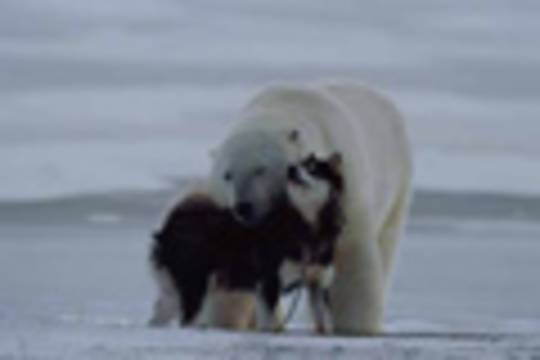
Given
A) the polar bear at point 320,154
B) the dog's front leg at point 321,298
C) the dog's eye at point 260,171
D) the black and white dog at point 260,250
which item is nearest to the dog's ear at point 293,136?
the polar bear at point 320,154

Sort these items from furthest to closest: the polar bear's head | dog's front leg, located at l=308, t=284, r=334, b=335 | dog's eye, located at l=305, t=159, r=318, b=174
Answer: dog's front leg, located at l=308, t=284, r=334, b=335 → dog's eye, located at l=305, t=159, r=318, b=174 → the polar bear's head

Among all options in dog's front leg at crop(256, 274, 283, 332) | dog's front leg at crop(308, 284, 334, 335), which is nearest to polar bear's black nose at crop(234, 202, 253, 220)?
dog's front leg at crop(256, 274, 283, 332)

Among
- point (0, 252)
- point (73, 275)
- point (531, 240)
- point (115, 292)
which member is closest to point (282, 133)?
point (115, 292)

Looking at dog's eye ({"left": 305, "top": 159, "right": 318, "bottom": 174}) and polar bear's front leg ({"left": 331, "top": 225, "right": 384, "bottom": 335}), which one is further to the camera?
polar bear's front leg ({"left": 331, "top": 225, "right": 384, "bottom": 335})

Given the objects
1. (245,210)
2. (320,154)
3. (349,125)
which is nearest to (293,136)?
(320,154)

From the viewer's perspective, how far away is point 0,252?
2200 centimetres

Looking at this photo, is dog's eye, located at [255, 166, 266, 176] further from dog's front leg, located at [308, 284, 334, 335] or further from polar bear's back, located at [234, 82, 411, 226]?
dog's front leg, located at [308, 284, 334, 335]

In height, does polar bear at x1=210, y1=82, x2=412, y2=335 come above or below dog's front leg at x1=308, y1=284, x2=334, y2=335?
above

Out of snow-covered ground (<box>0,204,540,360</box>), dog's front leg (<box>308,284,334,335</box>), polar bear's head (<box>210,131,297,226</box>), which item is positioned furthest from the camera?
dog's front leg (<box>308,284,334,335</box>)

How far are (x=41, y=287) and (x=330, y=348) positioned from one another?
8575mm

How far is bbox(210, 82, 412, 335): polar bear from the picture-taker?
727cm

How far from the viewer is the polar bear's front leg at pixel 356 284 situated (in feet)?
24.9

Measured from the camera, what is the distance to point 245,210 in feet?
23.7

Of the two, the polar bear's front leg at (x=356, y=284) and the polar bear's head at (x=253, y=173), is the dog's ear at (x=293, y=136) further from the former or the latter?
the polar bear's front leg at (x=356, y=284)
